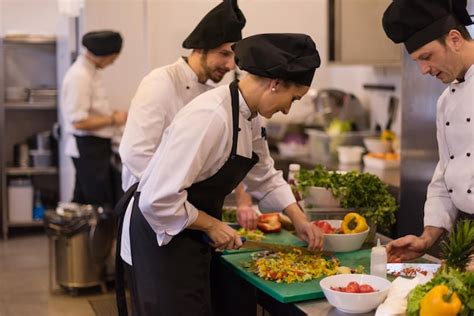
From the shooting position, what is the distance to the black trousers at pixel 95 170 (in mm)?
4953

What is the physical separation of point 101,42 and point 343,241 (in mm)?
2861

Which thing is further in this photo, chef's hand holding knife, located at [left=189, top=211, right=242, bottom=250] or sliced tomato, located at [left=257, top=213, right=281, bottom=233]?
sliced tomato, located at [left=257, top=213, right=281, bottom=233]

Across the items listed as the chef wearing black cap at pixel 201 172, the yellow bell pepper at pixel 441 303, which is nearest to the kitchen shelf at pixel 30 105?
the chef wearing black cap at pixel 201 172

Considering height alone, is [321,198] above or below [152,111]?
below

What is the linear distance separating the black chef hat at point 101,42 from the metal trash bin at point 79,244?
1098 mm

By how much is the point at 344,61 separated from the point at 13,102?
122 inches

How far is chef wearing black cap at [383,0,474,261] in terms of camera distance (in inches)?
82.1

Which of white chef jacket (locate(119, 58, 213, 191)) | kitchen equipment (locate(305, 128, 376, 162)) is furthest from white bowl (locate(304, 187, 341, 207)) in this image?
kitchen equipment (locate(305, 128, 376, 162))

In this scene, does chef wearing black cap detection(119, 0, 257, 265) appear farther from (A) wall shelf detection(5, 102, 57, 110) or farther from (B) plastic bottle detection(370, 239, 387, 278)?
(A) wall shelf detection(5, 102, 57, 110)

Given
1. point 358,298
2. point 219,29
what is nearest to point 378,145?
point 219,29

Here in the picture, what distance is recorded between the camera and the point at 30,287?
4797 mm

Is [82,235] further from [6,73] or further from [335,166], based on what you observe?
[6,73]

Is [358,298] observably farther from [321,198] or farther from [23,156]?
[23,156]

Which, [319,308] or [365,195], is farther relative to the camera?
[365,195]
